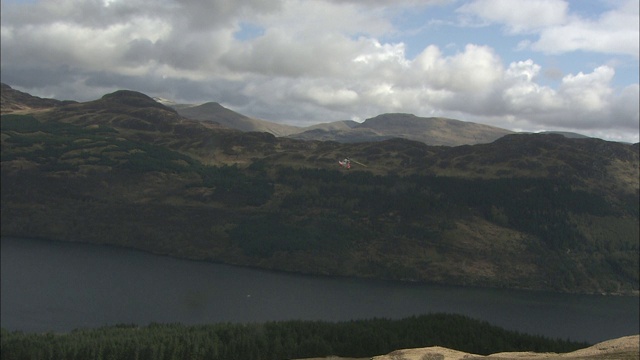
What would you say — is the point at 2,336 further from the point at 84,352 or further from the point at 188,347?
the point at 188,347

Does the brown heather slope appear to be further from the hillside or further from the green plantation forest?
the green plantation forest

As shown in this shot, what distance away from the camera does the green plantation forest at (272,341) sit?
101 meters

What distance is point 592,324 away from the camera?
188 metres

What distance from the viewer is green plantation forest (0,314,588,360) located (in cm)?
10125

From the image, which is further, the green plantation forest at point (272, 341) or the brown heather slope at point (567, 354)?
the green plantation forest at point (272, 341)

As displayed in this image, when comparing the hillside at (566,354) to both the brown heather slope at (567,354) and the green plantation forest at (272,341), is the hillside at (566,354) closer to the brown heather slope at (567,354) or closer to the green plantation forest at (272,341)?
the brown heather slope at (567,354)

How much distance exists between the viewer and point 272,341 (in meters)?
114

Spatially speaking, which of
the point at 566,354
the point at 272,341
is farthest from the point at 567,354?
the point at 272,341

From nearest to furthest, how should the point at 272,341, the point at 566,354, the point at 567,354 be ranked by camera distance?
1. the point at 567,354
2. the point at 566,354
3. the point at 272,341

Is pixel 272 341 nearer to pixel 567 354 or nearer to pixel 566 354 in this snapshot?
pixel 566 354

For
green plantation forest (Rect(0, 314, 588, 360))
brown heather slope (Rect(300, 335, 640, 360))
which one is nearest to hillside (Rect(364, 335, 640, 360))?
brown heather slope (Rect(300, 335, 640, 360))

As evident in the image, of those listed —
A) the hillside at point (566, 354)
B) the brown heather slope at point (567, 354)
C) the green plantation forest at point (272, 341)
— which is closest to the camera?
the brown heather slope at point (567, 354)

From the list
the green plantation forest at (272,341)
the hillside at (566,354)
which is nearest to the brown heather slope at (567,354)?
the hillside at (566,354)

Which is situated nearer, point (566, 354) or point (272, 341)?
point (566, 354)
